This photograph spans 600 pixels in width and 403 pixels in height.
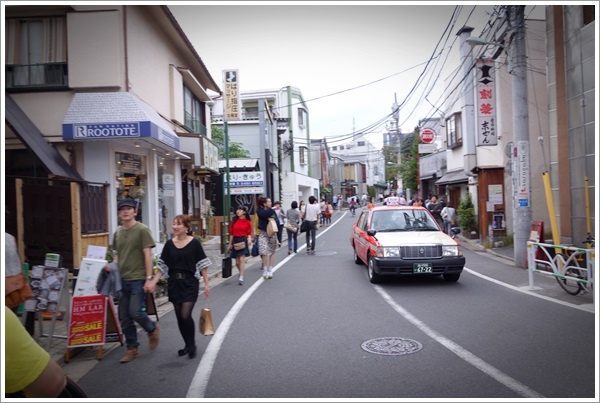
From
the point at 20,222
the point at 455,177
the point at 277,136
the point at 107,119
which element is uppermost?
the point at 277,136

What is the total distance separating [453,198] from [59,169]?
21176mm

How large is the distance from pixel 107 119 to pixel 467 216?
15386 mm

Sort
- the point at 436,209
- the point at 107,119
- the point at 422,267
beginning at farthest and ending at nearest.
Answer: the point at 436,209
the point at 107,119
the point at 422,267

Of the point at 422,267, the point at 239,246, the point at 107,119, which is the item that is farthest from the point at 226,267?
the point at 422,267

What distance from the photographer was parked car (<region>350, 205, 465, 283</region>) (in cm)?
930

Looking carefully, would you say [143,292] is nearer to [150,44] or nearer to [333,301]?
[333,301]

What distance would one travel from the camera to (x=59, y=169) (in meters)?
10.0

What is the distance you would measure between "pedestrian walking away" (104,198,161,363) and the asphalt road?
0.36m

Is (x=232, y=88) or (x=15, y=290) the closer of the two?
(x=15, y=290)

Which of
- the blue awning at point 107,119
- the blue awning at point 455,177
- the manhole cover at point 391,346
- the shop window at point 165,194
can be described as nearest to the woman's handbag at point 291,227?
the shop window at point 165,194

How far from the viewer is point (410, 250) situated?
367 inches

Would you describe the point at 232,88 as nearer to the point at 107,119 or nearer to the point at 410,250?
the point at 107,119

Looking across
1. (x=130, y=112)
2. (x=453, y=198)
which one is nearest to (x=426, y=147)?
(x=453, y=198)

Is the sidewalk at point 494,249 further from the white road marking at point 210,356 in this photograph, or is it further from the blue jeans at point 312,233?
the white road marking at point 210,356
